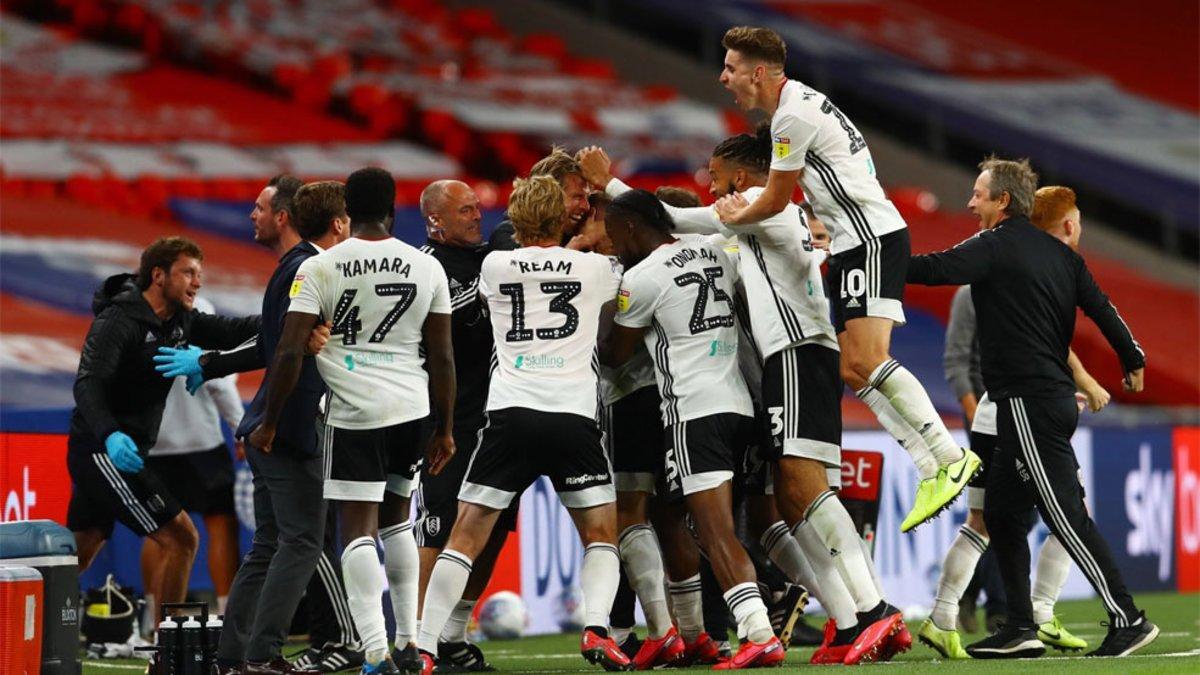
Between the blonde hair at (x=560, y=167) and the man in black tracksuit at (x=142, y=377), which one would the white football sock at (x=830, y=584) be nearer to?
the blonde hair at (x=560, y=167)

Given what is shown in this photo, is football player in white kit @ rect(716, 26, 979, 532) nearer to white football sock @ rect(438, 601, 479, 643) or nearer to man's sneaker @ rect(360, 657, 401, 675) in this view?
white football sock @ rect(438, 601, 479, 643)

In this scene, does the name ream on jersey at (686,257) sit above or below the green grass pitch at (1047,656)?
above

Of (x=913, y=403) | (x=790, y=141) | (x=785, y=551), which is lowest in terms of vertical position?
(x=785, y=551)

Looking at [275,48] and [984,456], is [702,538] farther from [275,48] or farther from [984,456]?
[275,48]

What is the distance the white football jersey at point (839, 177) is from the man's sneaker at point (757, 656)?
1.68 metres

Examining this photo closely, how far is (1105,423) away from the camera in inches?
607

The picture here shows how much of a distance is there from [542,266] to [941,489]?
188 cm

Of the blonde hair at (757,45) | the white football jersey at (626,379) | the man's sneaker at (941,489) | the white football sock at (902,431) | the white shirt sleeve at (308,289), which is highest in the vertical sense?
the blonde hair at (757,45)

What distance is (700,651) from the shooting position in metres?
8.16

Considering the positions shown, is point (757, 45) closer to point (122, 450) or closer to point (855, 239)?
point (855, 239)

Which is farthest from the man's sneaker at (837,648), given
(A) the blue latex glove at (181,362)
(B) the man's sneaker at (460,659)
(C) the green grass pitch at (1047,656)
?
(A) the blue latex glove at (181,362)

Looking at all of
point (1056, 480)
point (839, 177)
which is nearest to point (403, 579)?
point (839, 177)

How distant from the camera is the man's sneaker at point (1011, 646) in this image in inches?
334

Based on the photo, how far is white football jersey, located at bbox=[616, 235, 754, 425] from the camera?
25.7ft
